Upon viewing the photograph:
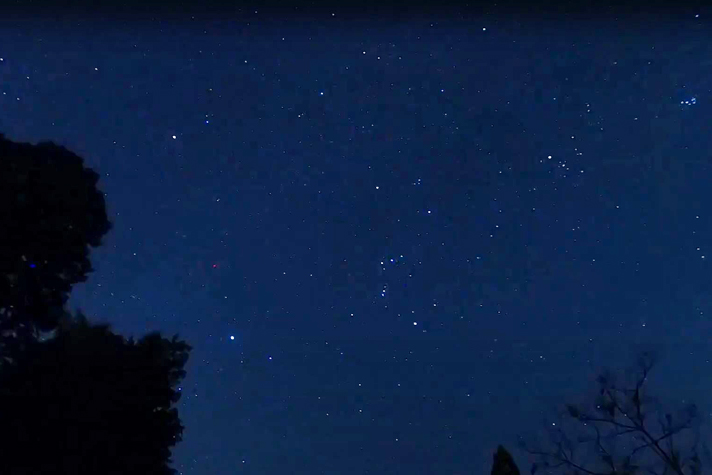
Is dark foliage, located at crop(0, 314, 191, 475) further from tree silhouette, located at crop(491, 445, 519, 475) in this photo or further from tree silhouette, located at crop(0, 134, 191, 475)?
tree silhouette, located at crop(491, 445, 519, 475)

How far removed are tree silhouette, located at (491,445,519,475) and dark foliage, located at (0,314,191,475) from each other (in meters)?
7.29

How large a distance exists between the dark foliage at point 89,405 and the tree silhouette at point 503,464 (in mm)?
7290

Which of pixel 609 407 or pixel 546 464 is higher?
pixel 609 407

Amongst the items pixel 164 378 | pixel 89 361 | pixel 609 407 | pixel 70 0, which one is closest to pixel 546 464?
pixel 609 407

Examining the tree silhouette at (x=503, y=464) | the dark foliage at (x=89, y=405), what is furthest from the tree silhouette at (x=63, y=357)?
the tree silhouette at (x=503, y=464)

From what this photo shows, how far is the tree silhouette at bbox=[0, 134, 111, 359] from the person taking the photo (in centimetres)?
666

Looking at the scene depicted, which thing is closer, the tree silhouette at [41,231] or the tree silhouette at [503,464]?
the tree silhouette at [41,231]

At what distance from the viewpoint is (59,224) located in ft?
23.3

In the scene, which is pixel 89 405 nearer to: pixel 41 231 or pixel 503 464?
pixel 41 231

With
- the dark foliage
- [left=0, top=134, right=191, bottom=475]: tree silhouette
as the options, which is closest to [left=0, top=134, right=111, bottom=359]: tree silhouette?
[left=0, top=134, right=191, bottom=475]: tree silhouette

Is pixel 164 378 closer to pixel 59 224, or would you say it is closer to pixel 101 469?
pixel 101 469

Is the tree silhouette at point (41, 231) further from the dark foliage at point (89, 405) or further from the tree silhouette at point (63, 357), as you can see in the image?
the dark foliage at point (89, 405)

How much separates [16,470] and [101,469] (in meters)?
0.88

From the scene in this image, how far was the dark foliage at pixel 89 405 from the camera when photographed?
6.67 metres
